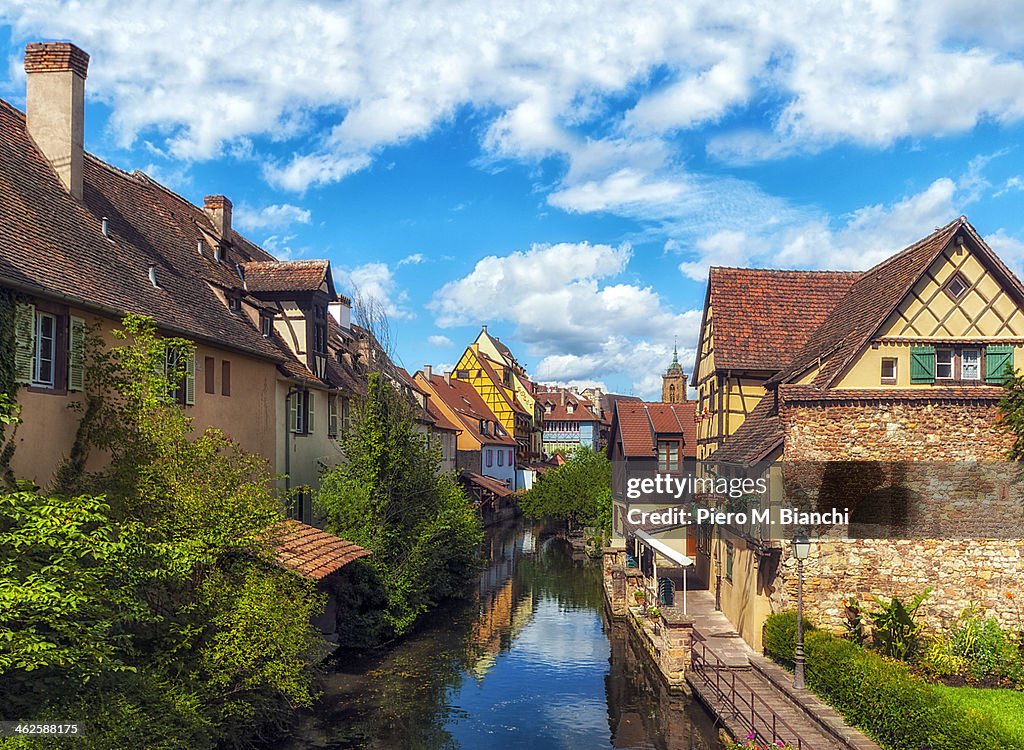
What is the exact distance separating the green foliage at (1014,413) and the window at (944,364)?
1891mm

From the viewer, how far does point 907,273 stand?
73.0 ft

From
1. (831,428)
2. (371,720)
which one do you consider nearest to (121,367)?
(371,720)

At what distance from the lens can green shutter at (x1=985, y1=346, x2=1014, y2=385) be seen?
21.4m

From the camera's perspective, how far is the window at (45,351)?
14.1m

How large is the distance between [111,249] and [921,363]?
1946 centimetres

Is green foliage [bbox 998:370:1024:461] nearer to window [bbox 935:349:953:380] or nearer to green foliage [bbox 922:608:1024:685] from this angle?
window [bbox 935:349:953:380]

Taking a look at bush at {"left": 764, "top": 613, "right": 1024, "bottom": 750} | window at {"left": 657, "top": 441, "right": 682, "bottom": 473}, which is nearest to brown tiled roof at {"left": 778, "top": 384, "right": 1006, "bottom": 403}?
bush at {"left": 764, "top": 613, "right": 1024, "bottom": 750}

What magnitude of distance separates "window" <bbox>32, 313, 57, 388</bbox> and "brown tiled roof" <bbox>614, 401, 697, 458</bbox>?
1217 inches

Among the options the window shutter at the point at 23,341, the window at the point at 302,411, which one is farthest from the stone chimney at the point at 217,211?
the window shutter at the point at 23,341

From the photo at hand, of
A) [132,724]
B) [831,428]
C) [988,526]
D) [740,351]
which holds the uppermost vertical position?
[740,351]

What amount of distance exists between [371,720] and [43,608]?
9318 millimetres

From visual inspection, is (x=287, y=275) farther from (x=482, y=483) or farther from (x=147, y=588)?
(x=482, y=483)

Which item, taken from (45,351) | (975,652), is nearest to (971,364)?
(975,652)

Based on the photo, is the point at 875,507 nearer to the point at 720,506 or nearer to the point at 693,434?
the point at 720,506
